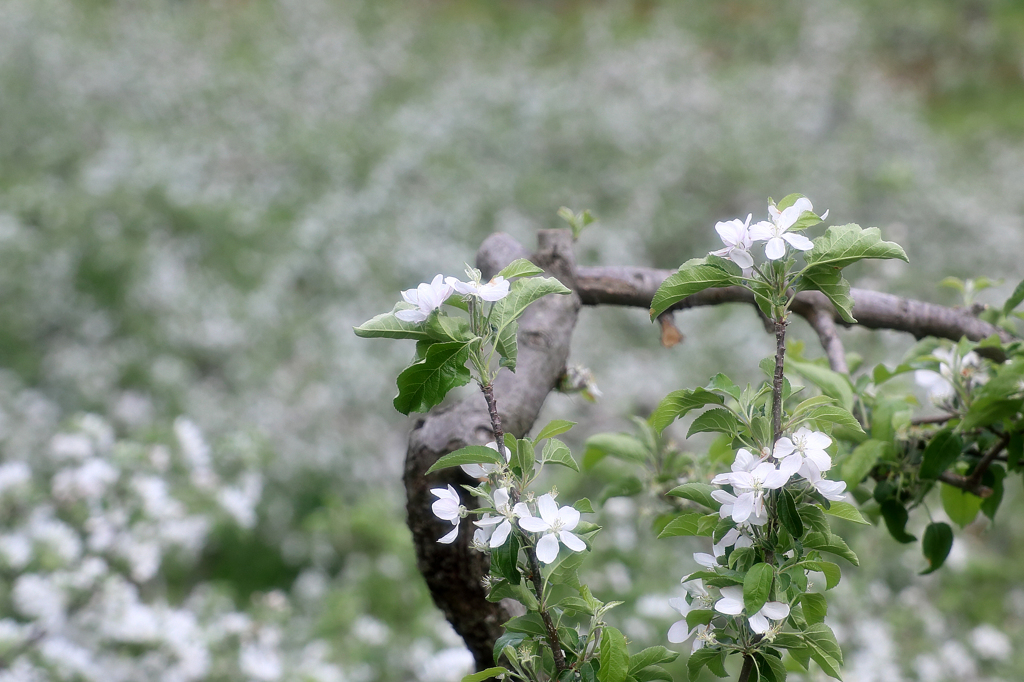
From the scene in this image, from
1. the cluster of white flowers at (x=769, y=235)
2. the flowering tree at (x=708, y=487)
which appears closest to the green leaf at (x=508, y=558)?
the flowering tree at (x=708, y=487)

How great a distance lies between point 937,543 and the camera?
3.33ft

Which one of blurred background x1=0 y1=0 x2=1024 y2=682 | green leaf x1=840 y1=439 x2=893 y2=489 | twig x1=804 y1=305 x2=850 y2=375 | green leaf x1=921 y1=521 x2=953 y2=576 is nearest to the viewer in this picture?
green leaf x1=840 y1=439 x2=893 y2=489

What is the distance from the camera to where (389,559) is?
3039 mm

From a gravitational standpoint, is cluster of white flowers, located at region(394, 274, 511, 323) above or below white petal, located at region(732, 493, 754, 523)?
above

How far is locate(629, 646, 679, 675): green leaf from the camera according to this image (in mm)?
714

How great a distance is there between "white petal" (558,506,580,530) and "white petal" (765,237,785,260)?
0.27 meters

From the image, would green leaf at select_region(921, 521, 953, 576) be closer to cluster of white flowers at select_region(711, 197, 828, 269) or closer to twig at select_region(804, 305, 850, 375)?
twig at select_region(804, 305, 850, 375)

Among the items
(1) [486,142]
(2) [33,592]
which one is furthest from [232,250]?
(2) [33,592]

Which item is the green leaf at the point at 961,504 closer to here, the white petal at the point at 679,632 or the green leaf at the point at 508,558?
the white petal at the point at 679,632

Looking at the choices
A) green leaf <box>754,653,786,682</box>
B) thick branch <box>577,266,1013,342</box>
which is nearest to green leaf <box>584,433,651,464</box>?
thick branch <box>577,266,1013,342</box>

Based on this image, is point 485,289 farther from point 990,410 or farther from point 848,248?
point 990,410

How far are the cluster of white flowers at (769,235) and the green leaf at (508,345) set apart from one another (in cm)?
19

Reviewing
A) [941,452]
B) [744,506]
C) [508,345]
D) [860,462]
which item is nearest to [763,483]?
[744,506]

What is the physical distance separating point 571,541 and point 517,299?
0.72 feet
